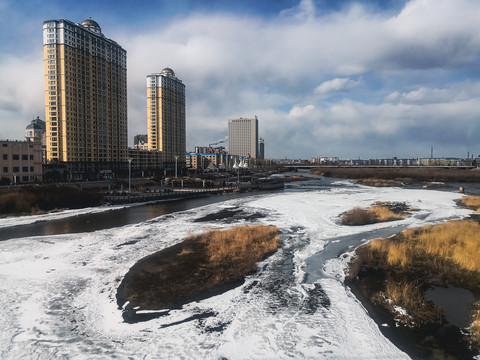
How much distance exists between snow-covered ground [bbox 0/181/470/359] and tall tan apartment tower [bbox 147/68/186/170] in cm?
9014

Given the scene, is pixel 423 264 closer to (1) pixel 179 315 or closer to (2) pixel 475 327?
(2) pixel 475 327

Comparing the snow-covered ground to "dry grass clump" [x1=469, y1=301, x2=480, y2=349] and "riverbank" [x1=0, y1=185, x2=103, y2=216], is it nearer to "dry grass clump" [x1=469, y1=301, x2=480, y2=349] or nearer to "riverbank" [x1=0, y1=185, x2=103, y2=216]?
"dry grass clump" [x1=469, y1=301, x2=480, y2=349]

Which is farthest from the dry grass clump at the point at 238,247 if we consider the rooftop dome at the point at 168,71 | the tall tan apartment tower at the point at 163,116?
the rooftop dome at the point at 168,71

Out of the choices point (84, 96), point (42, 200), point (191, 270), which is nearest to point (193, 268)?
point (191, 270)

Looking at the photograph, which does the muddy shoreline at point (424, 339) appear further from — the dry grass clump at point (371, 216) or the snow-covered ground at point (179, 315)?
the dry grass clump at point (371, 216)

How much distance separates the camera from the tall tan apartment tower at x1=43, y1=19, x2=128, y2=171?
2680 inches

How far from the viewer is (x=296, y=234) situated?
1000 inches

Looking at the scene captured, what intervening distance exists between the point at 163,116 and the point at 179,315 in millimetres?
104269

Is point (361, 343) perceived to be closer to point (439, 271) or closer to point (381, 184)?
point (439, 271)

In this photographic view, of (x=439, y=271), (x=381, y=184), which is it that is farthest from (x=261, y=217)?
(x=381, y=184)

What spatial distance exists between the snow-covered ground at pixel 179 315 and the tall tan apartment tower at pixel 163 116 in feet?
296

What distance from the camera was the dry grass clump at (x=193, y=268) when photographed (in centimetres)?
1354

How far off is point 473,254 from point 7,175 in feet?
203

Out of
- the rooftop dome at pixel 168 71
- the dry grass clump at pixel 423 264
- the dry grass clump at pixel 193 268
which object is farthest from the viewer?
the rooftop dome at pixel 168 71
